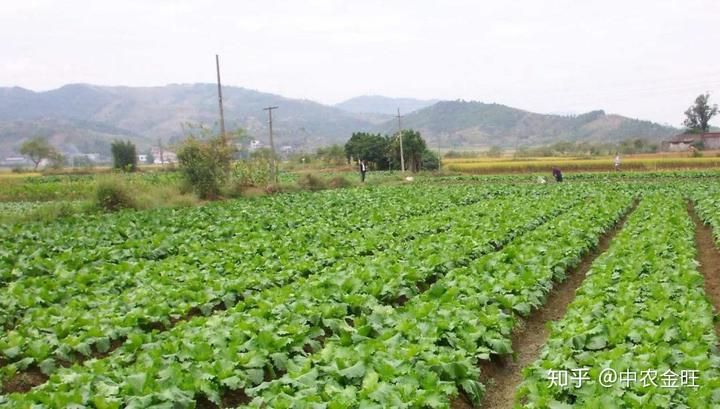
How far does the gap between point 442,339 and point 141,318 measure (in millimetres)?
4107

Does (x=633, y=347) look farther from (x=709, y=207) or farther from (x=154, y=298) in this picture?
(x=709, y=207)

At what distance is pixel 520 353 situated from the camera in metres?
7.34

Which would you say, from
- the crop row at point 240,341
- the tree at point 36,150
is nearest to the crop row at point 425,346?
the crop row at point 240,341

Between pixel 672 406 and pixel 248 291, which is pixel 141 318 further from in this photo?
pixel 672 406

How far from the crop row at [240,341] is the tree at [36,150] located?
91851 mm

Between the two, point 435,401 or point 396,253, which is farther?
point 396,253

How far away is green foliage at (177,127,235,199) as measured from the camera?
27.7 metres

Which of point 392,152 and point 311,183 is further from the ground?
point 392,152

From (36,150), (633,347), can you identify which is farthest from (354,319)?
(36,150)

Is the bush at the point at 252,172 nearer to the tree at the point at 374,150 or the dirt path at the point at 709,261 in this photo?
the dirt path at the point at 709,261

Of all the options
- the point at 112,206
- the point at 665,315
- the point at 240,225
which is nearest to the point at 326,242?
the point at 240,225

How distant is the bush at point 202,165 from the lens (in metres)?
27.7

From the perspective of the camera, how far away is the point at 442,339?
255 inches

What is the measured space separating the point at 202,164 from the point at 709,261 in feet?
72.6
